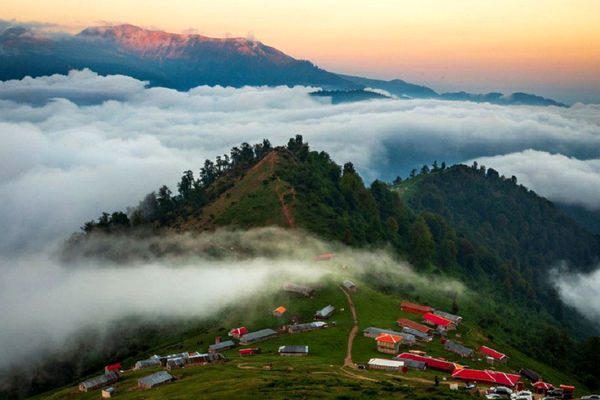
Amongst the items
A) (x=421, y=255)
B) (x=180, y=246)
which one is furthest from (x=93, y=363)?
(x=421, y=255)

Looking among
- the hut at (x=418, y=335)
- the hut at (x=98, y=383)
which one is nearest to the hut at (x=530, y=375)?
the hut at (x=418, y=335)

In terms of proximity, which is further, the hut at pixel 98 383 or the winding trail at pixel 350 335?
the hut at pixel 98 383

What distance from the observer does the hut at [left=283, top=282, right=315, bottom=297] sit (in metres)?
130

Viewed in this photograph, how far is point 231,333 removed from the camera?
111 metres

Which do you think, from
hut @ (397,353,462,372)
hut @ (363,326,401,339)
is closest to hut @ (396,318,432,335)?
hut @ (363,326,401,339)

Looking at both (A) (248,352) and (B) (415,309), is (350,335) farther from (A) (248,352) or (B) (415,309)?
(B) (415,309)

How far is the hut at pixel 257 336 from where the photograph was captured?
106 metres

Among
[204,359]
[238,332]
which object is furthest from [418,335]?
[204,359]

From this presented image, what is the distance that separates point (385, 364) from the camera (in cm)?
8256

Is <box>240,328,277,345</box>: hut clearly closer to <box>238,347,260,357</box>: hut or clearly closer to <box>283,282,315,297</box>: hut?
<box>238,347,260,357</box>: hut

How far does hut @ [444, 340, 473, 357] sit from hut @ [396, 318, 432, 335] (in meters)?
6.13

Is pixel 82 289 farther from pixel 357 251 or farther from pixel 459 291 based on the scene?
pixel 459 291

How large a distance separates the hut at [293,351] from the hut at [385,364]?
13754 millimetres

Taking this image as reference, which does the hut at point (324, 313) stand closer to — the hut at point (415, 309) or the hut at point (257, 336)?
the hut at point (257, 336)
